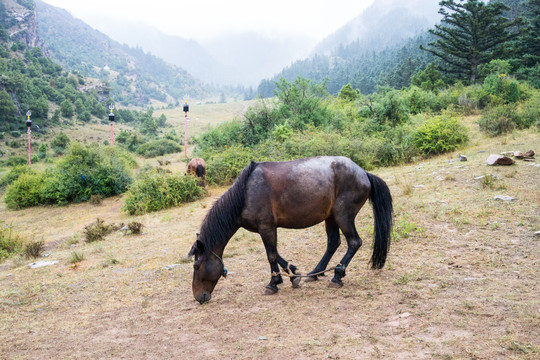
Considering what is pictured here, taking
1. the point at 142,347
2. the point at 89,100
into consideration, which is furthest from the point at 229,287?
the point at 89,100

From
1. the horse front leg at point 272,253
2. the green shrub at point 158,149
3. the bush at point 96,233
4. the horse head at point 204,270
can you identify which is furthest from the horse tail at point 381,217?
the green shrub at point 158,149

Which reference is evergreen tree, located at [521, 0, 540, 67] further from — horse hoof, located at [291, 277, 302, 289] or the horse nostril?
the horse nostril

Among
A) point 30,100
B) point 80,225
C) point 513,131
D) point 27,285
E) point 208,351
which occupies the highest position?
point 30,100

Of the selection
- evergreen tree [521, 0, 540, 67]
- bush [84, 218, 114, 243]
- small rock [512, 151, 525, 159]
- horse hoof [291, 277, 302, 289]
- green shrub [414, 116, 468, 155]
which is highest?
evergreen tree [521, 0, 540, 67]

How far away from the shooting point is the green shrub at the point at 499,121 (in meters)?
16.0

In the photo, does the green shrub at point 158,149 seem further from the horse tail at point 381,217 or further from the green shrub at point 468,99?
the horse tail at point 381,217

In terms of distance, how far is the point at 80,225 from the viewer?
45.9 ft

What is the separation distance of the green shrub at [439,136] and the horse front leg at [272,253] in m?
12.5

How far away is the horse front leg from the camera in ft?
15.0

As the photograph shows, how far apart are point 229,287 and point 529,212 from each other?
5568mm

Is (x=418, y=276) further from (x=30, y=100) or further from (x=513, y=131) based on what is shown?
(x=30, y=100)

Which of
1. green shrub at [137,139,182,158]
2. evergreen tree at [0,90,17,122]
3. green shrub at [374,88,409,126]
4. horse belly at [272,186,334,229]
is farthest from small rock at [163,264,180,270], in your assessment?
evergreen tree at [0,90,17,122]

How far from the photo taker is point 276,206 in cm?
460

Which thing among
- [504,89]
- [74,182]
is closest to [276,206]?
[74,182]
